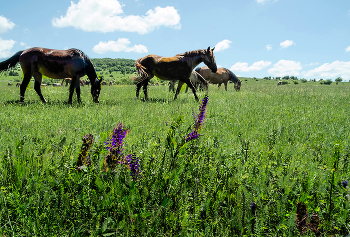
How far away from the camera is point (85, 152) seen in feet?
6.56

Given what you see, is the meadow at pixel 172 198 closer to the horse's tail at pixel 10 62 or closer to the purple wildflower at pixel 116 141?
the purple wildflower at pixel 116 141

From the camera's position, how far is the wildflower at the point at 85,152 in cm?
193

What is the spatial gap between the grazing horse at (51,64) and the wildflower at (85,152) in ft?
23.4

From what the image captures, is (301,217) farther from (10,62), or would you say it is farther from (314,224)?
(10,62)

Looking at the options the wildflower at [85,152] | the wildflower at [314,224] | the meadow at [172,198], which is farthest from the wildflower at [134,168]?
the wildflower at [314,224]

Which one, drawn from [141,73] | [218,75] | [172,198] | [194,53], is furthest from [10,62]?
[218,75]

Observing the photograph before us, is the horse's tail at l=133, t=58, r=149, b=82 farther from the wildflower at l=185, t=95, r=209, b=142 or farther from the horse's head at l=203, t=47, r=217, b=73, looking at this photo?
the wildflower at l=185, t=95, r=209, b=142

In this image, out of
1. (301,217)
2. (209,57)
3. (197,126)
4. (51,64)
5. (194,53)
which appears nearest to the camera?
(301,217)

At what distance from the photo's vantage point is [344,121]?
228 inches

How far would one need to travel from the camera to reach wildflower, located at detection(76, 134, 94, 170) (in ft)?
6.33

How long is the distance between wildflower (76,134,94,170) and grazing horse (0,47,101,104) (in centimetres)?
712

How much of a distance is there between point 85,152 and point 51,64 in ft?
26.3

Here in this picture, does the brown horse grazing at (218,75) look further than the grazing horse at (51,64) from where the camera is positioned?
Yes

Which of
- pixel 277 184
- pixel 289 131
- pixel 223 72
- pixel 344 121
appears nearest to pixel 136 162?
pixel 277 184
